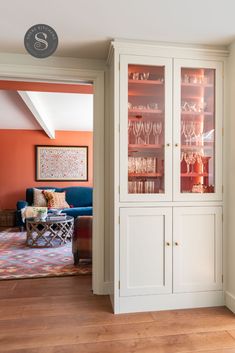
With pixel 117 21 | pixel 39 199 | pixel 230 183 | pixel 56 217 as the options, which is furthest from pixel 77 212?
pixel 117 21

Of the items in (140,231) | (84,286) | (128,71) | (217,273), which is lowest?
(84,286)

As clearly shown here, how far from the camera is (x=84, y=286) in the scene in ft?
10.1

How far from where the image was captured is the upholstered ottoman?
12.2 feet

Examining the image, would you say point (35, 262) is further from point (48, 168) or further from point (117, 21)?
point (48, 168)

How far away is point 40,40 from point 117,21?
0.63 m

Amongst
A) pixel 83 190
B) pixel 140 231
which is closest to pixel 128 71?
pixel 140 231

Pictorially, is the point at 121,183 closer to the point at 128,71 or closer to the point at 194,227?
A: the point at 194,227

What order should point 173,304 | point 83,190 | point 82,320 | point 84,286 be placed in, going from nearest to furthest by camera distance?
1. point 82,320
2. point 173,304
3. point 84,286
4. point 83,190

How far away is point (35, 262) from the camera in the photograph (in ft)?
12.8

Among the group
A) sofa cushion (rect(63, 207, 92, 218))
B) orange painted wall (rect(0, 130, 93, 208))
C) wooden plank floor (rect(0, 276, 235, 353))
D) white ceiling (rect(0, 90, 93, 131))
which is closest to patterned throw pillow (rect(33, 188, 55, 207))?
orange painted wall (rect(0, 130, 93, 208))

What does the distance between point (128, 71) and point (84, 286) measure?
91.1 inches

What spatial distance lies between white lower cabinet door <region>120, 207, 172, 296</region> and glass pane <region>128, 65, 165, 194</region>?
0.23 m

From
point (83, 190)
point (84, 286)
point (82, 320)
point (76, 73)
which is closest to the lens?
point (82, 320)

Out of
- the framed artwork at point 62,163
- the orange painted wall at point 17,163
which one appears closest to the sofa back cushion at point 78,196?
the framed artwork at point 62,163
